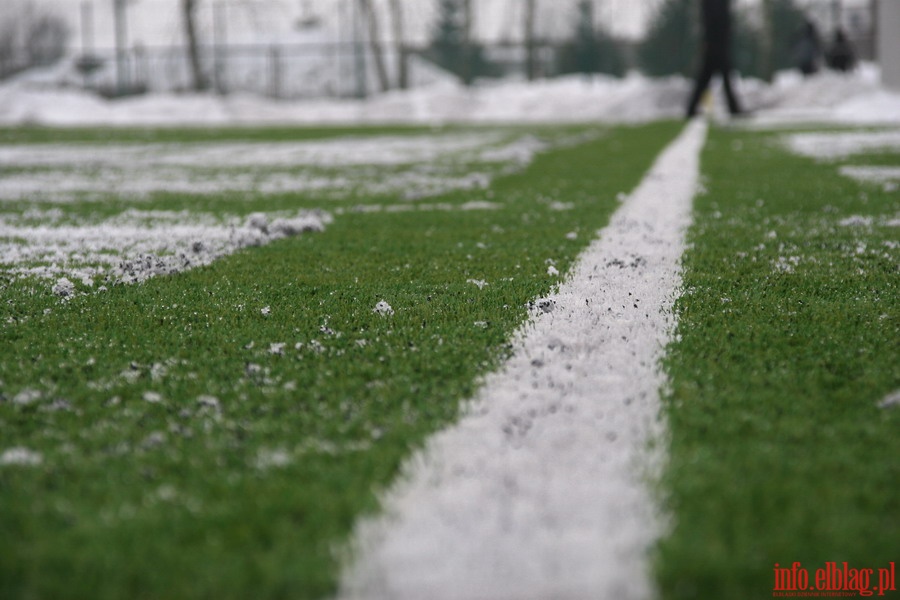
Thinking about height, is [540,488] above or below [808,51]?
below

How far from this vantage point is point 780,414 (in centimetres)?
186

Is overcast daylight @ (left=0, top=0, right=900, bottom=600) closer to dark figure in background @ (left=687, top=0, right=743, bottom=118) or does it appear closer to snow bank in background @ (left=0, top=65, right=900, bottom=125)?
dark figure in background @ (left=687, top=0, right=743, bottom=118)

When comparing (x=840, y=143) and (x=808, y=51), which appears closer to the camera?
(x=840, y=143)

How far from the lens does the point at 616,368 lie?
2.24 m

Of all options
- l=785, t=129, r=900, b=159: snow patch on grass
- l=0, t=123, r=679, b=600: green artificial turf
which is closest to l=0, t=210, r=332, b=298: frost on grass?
l=0, t=123, r=679, b=600: green artificial turf

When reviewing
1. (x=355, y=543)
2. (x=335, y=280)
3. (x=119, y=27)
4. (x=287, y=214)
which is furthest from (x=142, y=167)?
(x=119, y=27)

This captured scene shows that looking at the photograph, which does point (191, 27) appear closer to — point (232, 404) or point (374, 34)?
point (374, 34)

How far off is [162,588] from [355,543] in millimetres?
269

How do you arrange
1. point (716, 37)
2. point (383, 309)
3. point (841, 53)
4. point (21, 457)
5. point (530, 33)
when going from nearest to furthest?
point (21, 457), point (383, 309), point (716, 37), point (841, 53), point (530, 33)

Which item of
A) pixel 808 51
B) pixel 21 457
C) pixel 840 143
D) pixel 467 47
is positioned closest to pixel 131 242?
pixel 21 457

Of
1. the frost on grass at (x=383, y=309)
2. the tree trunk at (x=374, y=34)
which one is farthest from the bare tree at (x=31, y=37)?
the frost on grass at (x=383, y=309)

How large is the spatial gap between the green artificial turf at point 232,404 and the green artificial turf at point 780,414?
49cm

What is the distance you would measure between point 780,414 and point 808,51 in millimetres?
31489

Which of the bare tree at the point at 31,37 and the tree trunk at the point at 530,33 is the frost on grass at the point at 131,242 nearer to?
the tree trunk at the point at 530,33
